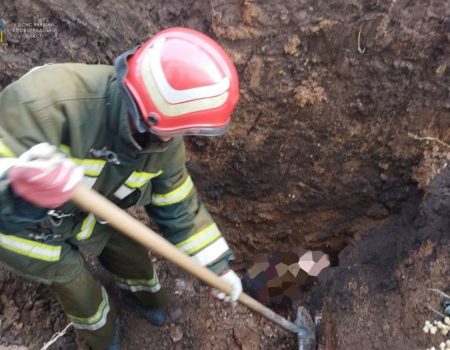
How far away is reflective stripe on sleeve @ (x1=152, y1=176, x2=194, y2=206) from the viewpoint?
84.5 inches

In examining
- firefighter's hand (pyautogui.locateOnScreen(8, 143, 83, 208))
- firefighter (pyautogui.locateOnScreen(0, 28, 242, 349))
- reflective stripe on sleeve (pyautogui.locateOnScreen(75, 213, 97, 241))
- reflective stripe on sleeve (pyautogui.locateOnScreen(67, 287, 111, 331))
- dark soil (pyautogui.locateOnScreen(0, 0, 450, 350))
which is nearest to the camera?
firefighter's hand (pyautogui.locateOnScreen(8, 143, 83, 208))

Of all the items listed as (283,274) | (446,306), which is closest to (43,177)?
(446,306)

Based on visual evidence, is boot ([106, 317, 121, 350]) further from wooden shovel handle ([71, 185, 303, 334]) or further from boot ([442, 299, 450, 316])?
boot ([442, 299, 450, 316])

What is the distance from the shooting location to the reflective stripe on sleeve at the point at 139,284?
8.57 ft

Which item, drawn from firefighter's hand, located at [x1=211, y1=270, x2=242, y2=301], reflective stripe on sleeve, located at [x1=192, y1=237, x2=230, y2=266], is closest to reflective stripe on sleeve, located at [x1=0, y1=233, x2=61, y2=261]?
reflective stripe on sleeve, located at [x1=192, y1=237, x2=230, y2=266]

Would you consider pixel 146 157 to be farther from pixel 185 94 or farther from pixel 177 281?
pixel 177 281

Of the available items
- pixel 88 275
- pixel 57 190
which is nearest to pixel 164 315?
pixel 88 275

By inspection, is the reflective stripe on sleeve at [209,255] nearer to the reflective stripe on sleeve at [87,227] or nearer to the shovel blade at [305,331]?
the reflective stripe on sleeve at [87,227]

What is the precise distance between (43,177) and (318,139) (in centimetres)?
187

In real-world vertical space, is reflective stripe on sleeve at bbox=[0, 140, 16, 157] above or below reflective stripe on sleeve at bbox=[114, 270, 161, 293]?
above

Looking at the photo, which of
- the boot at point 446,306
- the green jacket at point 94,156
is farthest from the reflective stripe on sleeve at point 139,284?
the boot at point 446,306

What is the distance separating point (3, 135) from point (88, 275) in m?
0.89

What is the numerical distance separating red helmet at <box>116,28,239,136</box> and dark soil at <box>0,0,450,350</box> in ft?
3.73

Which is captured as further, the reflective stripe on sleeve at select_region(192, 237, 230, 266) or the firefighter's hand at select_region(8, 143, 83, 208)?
the reflective stripe on sleeve at select_region(192, 237, 230, 266)
